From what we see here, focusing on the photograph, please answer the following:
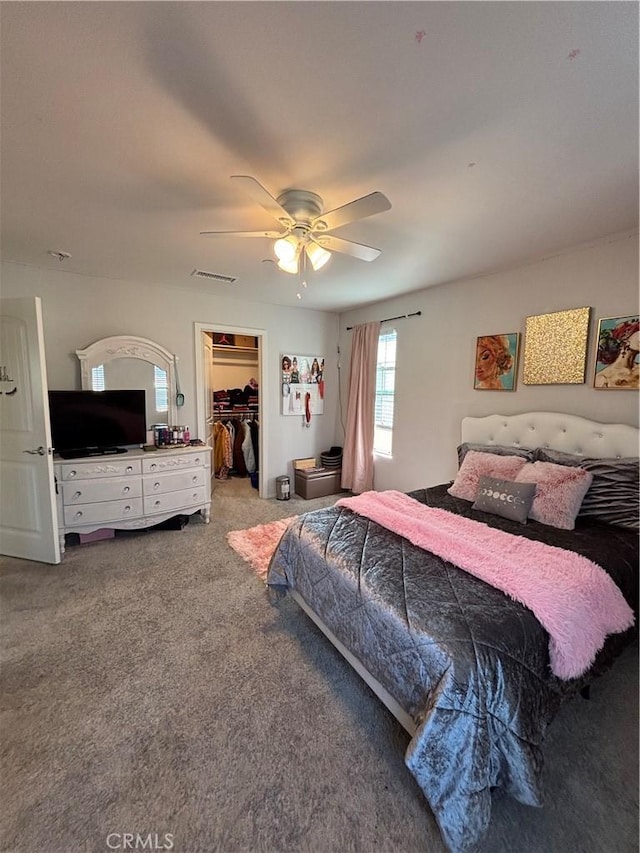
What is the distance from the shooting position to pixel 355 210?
160 centimetres

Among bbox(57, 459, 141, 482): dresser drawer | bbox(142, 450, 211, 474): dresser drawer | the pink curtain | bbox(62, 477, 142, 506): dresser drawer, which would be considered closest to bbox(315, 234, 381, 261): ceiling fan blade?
the pink curtain

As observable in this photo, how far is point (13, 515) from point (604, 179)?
15.2 ft

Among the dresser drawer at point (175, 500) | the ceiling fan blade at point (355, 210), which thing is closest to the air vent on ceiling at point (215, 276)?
the ceiling fan blade at point (355, 210)

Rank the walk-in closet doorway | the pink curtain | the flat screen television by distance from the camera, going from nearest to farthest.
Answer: the flat screen television < the walk-in closet doorway < the pink curtain

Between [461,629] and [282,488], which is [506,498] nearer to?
[461,629]

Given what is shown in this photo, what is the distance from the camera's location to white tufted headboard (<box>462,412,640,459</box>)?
2314mm

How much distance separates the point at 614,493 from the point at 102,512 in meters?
3.99

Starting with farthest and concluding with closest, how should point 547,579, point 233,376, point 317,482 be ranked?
point 233,376 → point 317,482 → point 547,579

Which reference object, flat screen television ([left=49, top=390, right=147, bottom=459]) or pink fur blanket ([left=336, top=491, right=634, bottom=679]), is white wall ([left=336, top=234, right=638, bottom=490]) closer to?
pink fur blanket ([left=336, top=491, right=634, bottom=679])

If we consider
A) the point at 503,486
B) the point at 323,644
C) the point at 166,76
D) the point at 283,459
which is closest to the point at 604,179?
the point at 503,486

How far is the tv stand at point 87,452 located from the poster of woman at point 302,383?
206 cm

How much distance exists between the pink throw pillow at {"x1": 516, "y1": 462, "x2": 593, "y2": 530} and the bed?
1.6 inches

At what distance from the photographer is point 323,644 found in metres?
2.00

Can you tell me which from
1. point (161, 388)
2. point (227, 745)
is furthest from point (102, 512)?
point (227, 745)
